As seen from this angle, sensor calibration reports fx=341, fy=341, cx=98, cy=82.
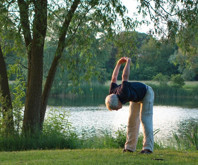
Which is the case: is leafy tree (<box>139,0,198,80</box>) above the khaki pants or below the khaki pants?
above

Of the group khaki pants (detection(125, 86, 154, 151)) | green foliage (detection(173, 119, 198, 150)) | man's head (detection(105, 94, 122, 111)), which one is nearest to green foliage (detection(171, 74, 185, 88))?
green foliage (detection(173, 119, 198, 150))

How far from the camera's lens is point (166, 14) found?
891 centimetres

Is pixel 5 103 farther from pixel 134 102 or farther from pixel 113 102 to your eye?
pixel 113 102

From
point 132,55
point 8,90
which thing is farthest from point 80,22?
point 8,90

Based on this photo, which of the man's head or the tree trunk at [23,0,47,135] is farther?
the tree trunk at [23,0,47,135]

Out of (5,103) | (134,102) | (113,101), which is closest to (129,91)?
(113,101)

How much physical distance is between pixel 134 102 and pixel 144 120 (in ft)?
1.19

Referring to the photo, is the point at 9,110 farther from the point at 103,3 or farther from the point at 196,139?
the point at 196,139

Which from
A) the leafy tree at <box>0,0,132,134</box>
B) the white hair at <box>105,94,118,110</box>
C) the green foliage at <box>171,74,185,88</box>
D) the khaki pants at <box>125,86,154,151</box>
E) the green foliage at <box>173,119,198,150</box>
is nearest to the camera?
the white hair at <box>105,94,118,110</box>

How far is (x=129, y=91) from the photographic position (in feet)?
16.3

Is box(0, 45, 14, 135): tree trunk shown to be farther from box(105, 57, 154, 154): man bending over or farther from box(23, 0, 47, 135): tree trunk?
box(105, 57, 154, 154): man bending over

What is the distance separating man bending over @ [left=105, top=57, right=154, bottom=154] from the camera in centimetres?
496

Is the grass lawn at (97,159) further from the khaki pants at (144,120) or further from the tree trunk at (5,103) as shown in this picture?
the tree trunk at (5,103)

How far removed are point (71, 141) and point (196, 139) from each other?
3.16 metres
